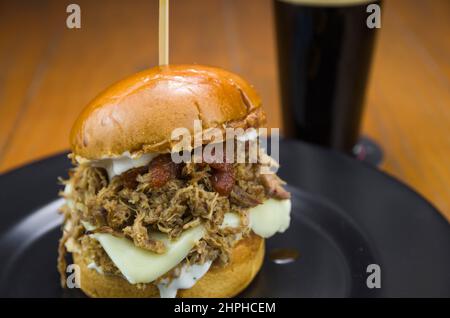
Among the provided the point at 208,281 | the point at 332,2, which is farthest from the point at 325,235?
the point at 332,2

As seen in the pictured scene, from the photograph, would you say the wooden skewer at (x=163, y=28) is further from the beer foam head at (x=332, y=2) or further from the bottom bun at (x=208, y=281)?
the beer foam head at (x=332, y=2)

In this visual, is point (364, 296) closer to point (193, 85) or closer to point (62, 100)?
point (193, 85)

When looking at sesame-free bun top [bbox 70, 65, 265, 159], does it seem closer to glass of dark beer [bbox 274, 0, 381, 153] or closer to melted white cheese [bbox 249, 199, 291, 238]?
melted white cheese [bbox 249, 199, 291, 238]

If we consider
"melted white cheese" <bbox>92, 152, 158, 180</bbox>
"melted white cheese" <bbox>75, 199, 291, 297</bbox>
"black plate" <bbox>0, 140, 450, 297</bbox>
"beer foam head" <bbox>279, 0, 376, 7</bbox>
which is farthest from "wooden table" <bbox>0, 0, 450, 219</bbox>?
"melted white cheese" <bbox>92, 152, 158, 180</bbox>

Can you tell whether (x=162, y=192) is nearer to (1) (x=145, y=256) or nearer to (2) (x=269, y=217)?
(1) (x=145, y=256)

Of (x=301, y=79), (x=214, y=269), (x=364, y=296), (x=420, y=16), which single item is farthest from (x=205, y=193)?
(x=420, y=16)
